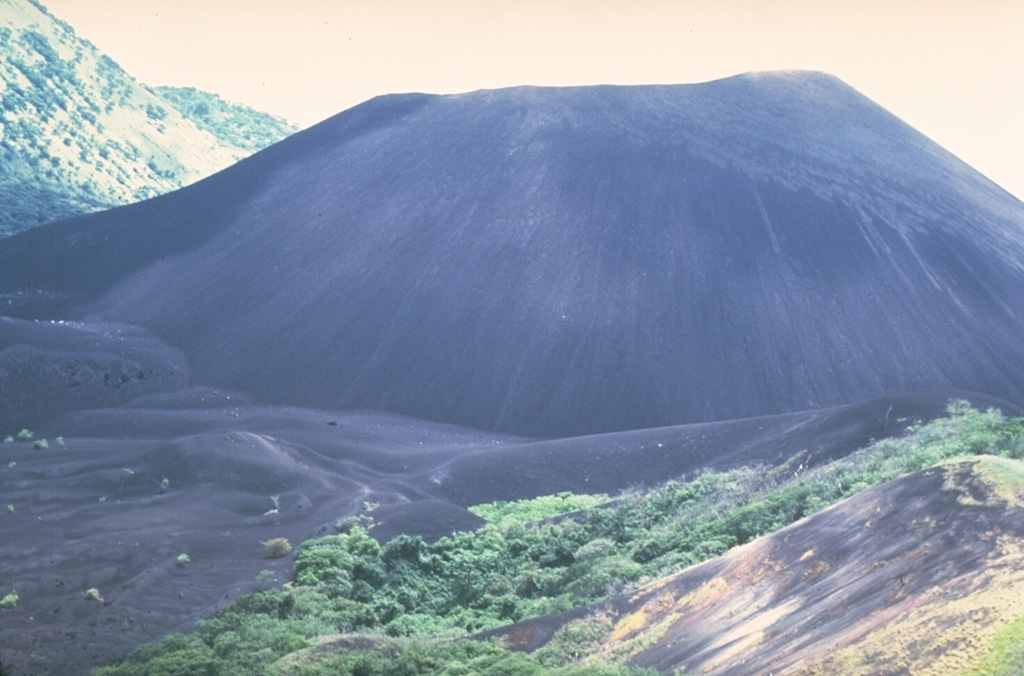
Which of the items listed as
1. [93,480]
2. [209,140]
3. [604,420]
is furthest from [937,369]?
[209,140]

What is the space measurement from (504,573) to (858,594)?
13056mm

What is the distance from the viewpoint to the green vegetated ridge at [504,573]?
693 inches

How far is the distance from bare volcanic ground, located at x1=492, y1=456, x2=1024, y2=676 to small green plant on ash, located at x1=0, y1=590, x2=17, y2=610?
1055 cm

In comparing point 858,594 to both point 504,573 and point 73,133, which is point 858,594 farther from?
point 73,133

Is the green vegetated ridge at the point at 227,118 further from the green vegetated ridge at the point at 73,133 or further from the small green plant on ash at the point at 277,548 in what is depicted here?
the small green plant on ash at the point at 277,548

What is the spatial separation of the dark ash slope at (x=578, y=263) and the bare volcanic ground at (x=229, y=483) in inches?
179

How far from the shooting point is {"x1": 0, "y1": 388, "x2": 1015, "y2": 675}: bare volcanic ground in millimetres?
24234

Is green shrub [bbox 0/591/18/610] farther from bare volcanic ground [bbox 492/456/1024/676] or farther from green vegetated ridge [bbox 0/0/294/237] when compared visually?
green vegetated ridge [bbox 0/0/294/237]

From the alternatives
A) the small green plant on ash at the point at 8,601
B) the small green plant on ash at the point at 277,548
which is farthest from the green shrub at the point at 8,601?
the small green plant on ash at the point at 277,548

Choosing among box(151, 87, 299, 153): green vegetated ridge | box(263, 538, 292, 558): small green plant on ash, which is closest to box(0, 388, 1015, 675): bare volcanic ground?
box(263, 538, 292, 558): small green plant on ash

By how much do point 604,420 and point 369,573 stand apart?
72.4 ft

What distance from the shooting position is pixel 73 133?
88625mm

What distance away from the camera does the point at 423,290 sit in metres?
54.5

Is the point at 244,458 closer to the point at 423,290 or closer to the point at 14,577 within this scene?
the point at 14,577
